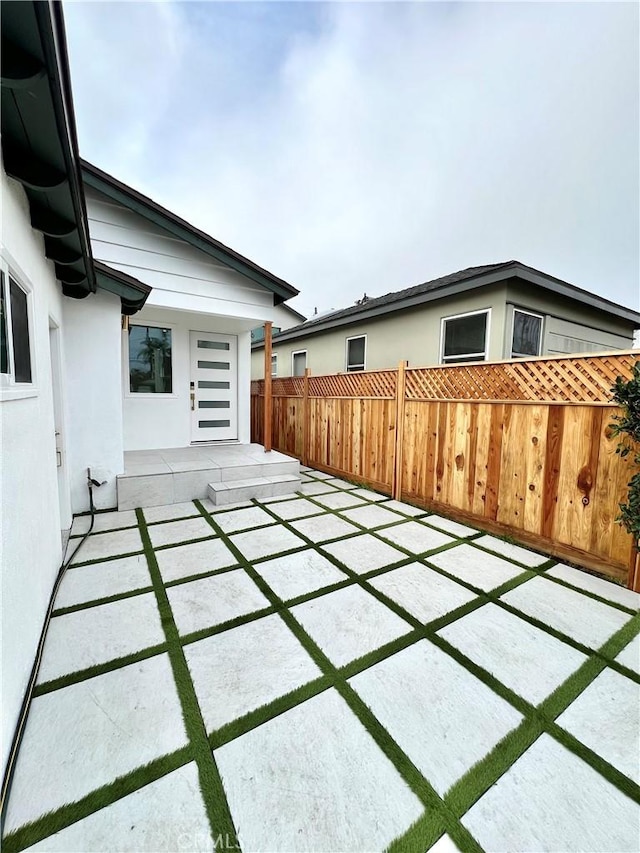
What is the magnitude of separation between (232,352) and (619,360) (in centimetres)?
642

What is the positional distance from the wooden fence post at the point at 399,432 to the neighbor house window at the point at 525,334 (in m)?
2.21

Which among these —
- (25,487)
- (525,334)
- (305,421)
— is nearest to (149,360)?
(305,421)

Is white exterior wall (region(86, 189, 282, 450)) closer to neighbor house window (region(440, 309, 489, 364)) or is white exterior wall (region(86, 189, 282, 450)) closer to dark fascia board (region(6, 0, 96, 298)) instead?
dark fascia board (region(6, 0, 96, 298))

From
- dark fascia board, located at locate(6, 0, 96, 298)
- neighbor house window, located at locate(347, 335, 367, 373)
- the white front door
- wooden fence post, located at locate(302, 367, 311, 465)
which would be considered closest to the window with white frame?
dark fascia board, located at locate(6, 0, 96, 298)

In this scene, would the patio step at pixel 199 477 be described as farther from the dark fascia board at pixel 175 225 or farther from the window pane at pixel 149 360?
the dark fascia board at pixel 175 225

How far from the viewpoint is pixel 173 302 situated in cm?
531

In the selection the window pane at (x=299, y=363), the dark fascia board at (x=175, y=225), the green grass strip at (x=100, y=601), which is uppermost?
the dark fascia board at (x=175, y=225)

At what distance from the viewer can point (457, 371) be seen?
4.47 m

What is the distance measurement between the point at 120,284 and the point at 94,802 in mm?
4517

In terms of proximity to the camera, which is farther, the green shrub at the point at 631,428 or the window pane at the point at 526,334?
the window pane at the point at 526,334

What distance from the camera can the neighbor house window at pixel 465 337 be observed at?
595 centimetres

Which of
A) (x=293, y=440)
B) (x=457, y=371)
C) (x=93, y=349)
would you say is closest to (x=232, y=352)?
(x=293, y=440)

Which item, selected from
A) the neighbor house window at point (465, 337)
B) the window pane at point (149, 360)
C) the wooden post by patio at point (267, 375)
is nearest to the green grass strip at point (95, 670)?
the wooden post by patio at point (267, 375)

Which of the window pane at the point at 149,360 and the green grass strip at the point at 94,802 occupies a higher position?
the window pane at the point at 149,360
